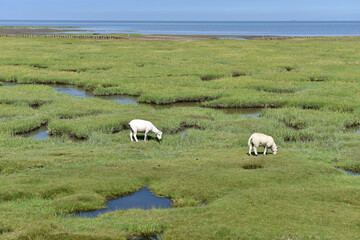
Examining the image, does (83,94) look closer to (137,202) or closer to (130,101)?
(130,101)

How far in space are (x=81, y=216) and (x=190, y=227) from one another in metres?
3.29

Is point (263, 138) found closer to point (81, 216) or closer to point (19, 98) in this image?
point (81, 216)

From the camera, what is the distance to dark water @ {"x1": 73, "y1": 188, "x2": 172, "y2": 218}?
12.8 m

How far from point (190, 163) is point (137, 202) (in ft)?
11.4

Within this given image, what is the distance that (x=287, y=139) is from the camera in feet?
71.4

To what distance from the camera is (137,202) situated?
13477 millimetres

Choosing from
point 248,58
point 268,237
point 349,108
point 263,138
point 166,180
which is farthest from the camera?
point 248,58

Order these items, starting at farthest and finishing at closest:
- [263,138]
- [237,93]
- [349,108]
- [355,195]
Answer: [237,93], [349,108], [263,138], [355,195]

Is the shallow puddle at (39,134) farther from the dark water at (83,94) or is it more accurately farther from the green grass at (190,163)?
the dark water at (83,94)

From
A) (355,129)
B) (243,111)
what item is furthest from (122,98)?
(355,129)

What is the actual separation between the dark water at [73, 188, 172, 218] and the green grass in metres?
0.28

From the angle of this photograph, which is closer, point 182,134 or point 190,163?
point 190,163

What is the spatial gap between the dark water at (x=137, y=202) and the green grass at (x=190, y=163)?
281mm

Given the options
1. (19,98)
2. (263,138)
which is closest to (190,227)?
(263,138)
